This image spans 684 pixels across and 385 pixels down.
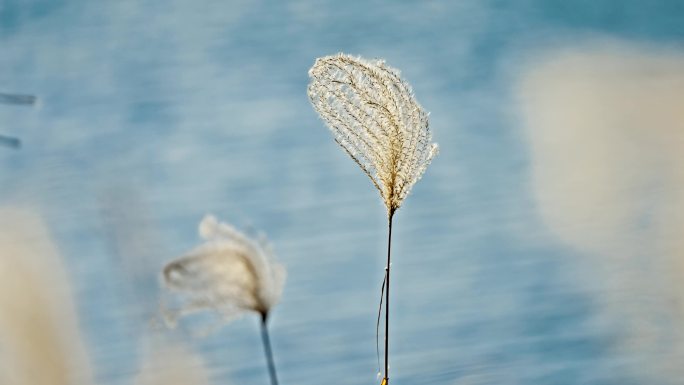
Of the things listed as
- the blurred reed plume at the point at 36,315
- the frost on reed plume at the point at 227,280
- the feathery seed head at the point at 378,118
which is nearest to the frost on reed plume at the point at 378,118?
the feathery seed head at the point at 378,118

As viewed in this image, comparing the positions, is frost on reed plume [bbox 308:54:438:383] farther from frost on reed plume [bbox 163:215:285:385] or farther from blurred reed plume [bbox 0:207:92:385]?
blurred reed plume [bbox 0:207:92:385]

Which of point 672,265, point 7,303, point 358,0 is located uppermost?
point 358,0

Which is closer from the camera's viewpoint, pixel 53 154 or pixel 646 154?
pixel 53 154

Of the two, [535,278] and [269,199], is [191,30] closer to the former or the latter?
[269,199]

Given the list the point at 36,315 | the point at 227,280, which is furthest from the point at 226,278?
the point at 36,315

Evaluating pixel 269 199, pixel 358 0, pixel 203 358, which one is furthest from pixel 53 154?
pixel 358 0

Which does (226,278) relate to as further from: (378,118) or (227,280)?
(378,118)

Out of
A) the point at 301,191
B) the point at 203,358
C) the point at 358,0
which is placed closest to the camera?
the point at 203,358

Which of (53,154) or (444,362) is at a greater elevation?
(53,154)
